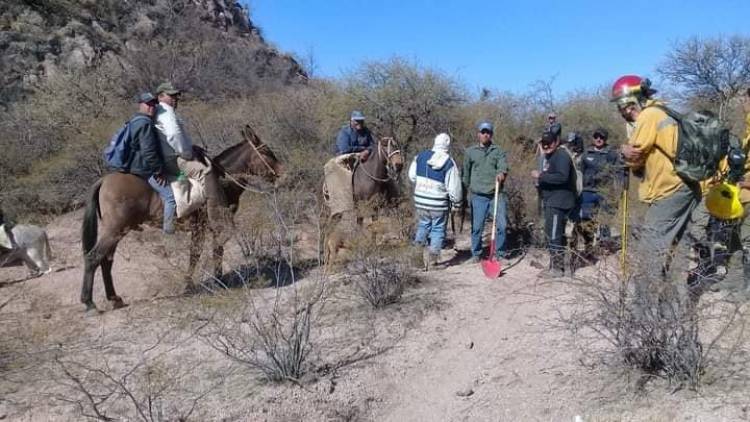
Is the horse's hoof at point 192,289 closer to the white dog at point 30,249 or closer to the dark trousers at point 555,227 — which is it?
the white dog at point 30,249

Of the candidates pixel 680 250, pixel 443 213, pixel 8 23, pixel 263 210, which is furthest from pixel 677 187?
pixel 8 23

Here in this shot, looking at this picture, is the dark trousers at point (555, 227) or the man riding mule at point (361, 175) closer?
the dark trousers at point (555, 227)

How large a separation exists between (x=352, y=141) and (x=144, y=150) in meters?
3.49

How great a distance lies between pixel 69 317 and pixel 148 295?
100 cm

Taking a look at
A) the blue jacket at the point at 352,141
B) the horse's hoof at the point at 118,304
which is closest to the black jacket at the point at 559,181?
the blue jacket at the point at 352,141

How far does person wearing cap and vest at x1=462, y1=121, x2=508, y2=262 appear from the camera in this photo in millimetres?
7789

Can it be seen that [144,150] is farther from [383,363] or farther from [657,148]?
[657,148]

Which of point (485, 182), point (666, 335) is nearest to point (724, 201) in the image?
point (666, 335)

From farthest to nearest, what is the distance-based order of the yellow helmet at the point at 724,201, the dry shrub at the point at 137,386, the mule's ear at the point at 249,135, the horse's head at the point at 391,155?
the horse's head at the point at 391,155, the mule's ear at the point at 249,135, the yellow helmet at the point at 724,201, the dry shrub at the point at 137,386

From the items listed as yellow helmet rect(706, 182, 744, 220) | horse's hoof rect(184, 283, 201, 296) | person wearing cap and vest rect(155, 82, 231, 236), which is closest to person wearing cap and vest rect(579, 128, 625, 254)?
yellow helmet rect(706, 182, 744, 220)

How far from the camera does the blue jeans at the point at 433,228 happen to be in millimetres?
7754

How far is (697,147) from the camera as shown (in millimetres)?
4352

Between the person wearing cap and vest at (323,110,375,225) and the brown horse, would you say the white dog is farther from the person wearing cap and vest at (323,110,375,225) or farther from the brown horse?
the brown horse

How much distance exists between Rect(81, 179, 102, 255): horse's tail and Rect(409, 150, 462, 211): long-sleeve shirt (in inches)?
147
